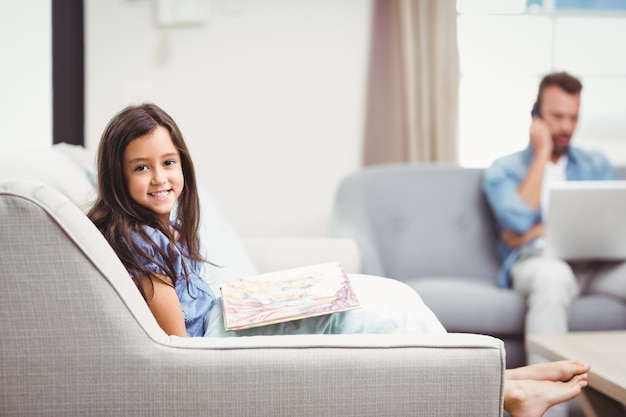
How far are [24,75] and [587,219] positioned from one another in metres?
1.71

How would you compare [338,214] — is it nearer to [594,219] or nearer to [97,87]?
[594,219]

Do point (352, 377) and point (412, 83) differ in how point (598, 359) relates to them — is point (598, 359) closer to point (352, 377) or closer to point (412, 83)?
point (352, 377)

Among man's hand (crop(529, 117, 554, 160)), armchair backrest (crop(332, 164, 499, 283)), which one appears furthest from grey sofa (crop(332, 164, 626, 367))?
man's hand (crop(529, 117, 554, 160))

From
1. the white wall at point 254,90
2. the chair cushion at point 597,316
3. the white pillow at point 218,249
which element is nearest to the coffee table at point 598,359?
the chair cushion at point 597,316

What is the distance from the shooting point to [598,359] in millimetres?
1698

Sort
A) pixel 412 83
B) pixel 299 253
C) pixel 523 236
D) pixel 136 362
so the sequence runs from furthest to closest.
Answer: pixel 412 83 → pixel 523 236 → pixel 299 253 → pixel 136 362

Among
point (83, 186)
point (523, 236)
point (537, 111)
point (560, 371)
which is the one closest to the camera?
point (560, 371)

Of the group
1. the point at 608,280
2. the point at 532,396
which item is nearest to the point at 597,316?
the point at 608,280

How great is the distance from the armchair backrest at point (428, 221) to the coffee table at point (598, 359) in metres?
0.88

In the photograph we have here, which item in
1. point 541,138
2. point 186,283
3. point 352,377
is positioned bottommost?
point 352,377

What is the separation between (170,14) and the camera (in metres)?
3.24

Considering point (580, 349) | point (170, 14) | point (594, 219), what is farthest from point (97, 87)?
point (580, 349)

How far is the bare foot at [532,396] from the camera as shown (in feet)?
4.02

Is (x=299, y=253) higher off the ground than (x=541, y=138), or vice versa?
(x=541, y=138)
